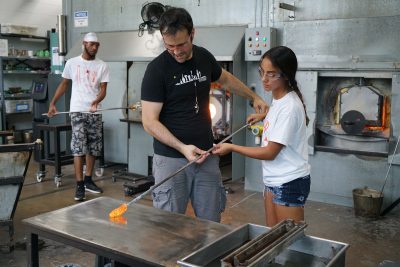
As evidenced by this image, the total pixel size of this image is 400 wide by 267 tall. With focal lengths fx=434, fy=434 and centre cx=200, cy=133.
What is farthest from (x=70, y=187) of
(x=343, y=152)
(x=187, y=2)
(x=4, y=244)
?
(x=343, y=152)

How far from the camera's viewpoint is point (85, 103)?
3846 millimetres

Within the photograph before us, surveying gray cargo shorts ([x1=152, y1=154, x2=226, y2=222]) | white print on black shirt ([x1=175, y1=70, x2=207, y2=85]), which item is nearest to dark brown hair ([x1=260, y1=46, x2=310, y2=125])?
white print on black shirt ([x1=175, y1=70, x2=207, y2=85])

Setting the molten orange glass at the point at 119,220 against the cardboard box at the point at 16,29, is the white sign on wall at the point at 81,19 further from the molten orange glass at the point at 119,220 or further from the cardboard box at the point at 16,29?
the molten orange glass at the point at 119,220

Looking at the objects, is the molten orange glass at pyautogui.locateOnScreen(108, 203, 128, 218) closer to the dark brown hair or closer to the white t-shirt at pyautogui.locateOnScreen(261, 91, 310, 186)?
the white t-shirt at pyautogui.locateOnScreen(261, 91, 310, 186)

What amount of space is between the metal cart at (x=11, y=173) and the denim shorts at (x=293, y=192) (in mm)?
1512

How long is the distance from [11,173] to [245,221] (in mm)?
1709

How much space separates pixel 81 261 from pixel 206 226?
4.62 feet

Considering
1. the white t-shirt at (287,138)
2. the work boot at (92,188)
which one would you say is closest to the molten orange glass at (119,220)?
the white t-shirt at (287,138)

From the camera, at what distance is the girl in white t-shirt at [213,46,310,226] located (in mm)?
1733

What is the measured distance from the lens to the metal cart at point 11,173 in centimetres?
253

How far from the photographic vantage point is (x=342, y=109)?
3676mm

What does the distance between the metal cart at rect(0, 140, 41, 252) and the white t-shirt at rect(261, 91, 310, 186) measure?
58.3 inches

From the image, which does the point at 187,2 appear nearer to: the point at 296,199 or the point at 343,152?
the point at 343,152

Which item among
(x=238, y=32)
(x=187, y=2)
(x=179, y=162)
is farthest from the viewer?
(x=187, y=2)
